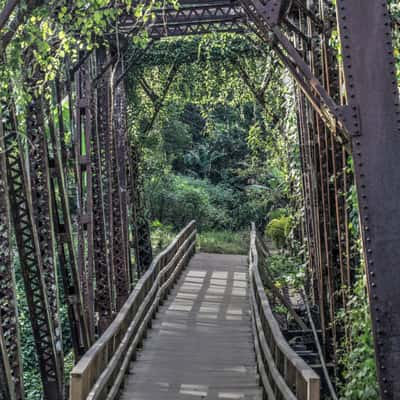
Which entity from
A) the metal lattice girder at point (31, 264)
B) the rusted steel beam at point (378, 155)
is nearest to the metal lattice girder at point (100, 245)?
the metal lattice girder at point (31, 264)

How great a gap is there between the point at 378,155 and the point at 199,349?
20.5 feet

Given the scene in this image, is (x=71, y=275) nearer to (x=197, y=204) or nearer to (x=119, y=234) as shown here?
(x=119, y=234)

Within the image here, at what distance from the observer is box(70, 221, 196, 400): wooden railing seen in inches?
219

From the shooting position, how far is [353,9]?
4605 millimetres

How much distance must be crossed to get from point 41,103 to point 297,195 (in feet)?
20.0

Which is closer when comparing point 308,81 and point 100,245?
point 308,81

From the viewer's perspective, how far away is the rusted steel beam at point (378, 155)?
Answer: 14.6 ft

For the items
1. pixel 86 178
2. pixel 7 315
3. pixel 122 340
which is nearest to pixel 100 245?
pixel 86 178

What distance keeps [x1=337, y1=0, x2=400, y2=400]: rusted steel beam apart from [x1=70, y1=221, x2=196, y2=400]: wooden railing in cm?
238

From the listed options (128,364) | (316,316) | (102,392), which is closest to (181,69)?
(316,316)

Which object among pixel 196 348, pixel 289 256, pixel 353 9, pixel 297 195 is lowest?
pixel 196 348

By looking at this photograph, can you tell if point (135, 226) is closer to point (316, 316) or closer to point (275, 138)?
point (275, 138)

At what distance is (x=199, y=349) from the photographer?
10.1m

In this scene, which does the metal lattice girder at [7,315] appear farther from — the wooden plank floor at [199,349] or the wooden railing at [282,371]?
the wooden railing at [282,371]
